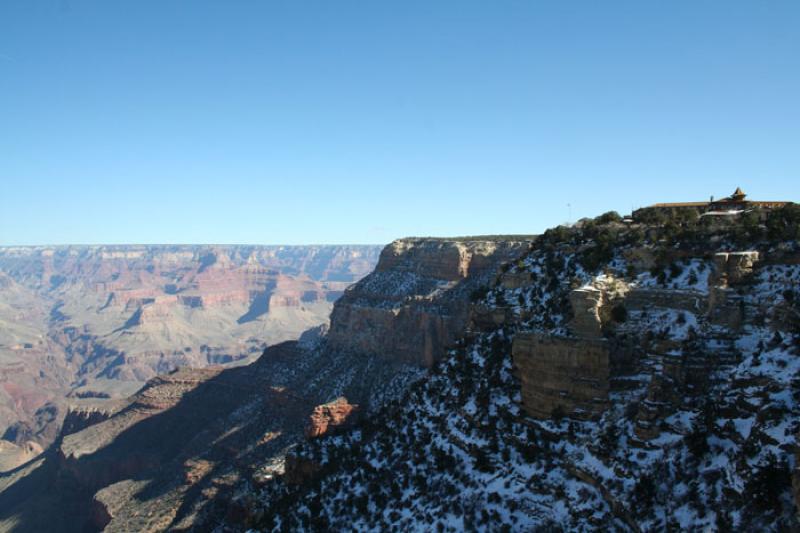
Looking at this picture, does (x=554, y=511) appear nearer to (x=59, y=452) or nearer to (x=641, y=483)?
(x=641, y=483)

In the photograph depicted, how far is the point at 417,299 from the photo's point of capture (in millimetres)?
77500

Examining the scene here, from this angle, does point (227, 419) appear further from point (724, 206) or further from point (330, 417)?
point (724, 206)

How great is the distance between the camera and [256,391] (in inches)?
3337

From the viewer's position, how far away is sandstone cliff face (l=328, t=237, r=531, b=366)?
235 feet

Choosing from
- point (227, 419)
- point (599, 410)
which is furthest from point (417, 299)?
point (599, 410)

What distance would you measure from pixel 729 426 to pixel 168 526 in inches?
2133

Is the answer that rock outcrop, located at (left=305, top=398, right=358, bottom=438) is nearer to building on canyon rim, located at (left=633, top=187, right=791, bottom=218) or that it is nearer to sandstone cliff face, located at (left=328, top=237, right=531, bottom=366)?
sandstone cliff face, located at (left=328, top=237, right=531, bottom=366)

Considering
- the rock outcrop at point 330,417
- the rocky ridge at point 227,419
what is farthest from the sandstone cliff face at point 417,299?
the rock outcrop at point 330,417

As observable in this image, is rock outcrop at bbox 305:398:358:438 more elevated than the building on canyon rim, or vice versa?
the building on canyon rim

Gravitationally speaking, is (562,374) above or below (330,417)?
above

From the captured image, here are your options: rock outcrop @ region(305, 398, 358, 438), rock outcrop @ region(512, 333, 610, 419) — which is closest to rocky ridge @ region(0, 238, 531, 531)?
rock outcrop @ region(305, 398, 358, 438)

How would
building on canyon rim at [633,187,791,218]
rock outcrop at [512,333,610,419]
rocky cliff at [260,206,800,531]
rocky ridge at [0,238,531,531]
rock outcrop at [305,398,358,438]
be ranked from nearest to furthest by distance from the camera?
rocky cliff at [260,206,800,531] → rock outcrop at [512,333,610,419] → building on canyon rim at [633,187,791,218] → rock outcrop at [305,398,358,438] → rocky ridge at [0,238,531,531]

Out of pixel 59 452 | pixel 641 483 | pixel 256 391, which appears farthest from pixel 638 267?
pixel 59 452

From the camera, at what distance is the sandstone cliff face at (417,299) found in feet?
235
